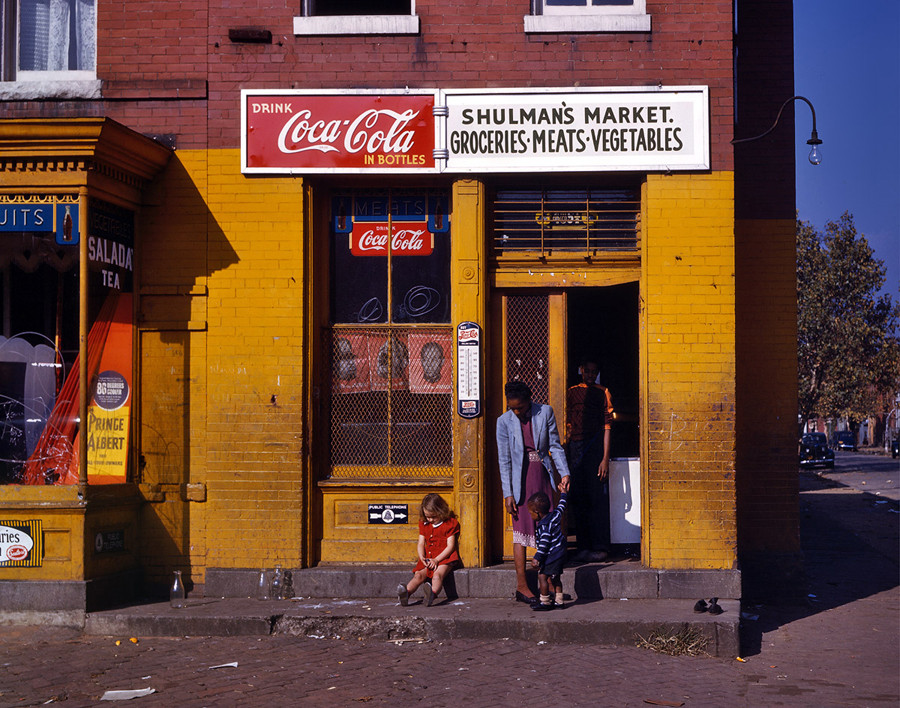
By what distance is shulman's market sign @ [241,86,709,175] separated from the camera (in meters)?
8.80

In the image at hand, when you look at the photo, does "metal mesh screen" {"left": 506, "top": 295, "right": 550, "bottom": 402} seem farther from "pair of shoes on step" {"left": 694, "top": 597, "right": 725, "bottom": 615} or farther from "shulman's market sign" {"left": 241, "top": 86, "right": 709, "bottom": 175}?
"pair of shoes on step" {"left": 694, "top": 597, "right": 725, "bottom": 615}

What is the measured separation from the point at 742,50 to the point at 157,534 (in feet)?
25.8

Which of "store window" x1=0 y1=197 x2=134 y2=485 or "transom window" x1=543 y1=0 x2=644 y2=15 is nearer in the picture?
"store window" x1=0 y1=197 x2=134 y2=485

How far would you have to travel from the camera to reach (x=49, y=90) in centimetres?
909

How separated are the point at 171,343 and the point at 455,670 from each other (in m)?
4.21

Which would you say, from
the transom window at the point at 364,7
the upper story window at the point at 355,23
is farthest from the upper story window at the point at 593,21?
the transom window at the point at 364,7

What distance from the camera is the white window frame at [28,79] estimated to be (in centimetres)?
908

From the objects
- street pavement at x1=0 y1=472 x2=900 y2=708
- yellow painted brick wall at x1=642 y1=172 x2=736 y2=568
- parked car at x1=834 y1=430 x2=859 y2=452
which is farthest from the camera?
parked car at x1=834 y1=430 x2=859 y2=452

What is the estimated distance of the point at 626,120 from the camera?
8.80m

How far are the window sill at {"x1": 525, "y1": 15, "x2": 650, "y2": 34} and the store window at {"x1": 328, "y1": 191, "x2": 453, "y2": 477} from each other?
5.92 ft

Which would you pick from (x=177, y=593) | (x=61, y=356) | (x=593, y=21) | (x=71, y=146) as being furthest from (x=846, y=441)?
(x=71, y=146)

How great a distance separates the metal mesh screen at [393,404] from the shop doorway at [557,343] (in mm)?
602

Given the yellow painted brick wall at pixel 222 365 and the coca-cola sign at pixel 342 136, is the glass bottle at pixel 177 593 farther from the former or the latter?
the coca-cola sign at pixel 342 136

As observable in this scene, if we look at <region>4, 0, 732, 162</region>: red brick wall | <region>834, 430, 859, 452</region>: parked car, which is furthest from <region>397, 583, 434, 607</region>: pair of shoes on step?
<region>834, 430, 859, 452</region>: parked car
